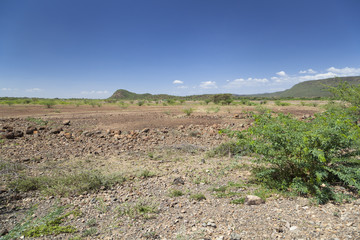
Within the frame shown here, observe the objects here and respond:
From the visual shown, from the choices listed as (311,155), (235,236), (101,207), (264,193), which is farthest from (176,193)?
(311,155)

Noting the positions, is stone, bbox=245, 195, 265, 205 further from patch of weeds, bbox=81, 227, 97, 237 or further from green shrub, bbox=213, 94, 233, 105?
green shrub, bbox=213, 94, 233, 105

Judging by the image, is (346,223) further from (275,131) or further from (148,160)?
(148,160)

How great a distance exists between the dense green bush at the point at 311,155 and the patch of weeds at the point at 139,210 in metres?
2.13

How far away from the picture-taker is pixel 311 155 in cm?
334

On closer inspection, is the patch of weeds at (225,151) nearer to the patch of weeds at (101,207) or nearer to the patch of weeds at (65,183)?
the patch of weeds at (65,183)

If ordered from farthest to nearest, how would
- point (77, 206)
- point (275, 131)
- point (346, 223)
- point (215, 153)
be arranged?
1. point (215, 153)
2. point (275, 131)
3. point (77, 206)
4. point (346, 223)

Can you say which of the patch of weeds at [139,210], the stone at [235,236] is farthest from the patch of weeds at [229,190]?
the patch of weeds at [139,210]

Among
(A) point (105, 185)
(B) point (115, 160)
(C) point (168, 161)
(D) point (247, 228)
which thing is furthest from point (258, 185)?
(B) point (115, 160)

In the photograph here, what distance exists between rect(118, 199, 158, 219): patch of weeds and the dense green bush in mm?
2127

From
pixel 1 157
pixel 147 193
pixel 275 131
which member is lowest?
pixel 147 193

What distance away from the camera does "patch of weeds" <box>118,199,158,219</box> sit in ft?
9.91

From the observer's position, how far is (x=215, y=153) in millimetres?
6164

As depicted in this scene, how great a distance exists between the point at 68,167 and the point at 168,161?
8.74 feet

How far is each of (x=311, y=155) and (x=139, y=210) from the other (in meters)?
3.04
